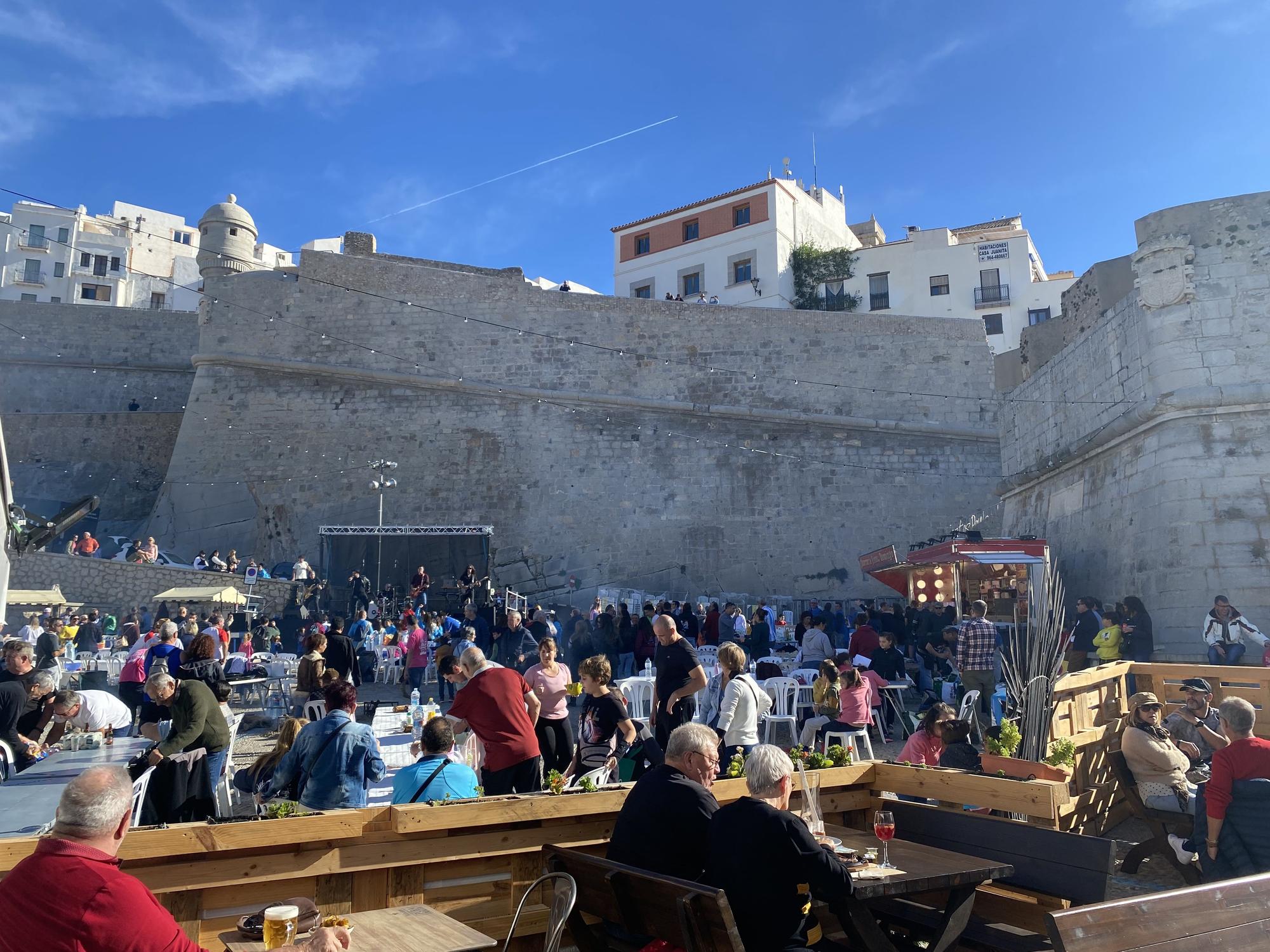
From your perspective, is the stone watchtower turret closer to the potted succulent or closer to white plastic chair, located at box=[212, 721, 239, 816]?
white plastic chair, located at box=[212, 721, 239, 816]

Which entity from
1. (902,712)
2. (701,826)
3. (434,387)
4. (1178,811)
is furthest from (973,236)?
(701,826)

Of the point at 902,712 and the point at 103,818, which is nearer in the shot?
the point at 103,818

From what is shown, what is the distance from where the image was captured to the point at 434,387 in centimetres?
1988

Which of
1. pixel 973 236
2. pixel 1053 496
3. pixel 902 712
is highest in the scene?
pixel 973 236

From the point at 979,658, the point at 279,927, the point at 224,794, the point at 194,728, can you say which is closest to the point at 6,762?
the point at 224,794

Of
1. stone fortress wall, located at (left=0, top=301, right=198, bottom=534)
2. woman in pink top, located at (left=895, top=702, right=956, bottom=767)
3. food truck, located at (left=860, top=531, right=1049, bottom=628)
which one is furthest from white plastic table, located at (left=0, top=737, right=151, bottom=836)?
stone fortress wall, located at (left=0, top=301, right=198, bottom=534)

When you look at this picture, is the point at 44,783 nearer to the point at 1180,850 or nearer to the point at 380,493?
the point at 1180,850

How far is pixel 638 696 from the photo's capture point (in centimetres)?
814

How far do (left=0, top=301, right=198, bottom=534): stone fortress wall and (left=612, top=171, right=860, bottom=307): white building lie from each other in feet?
44.6

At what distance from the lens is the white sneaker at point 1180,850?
4.14 m

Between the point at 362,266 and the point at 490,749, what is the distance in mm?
17617

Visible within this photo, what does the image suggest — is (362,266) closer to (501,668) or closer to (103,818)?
(501,668)

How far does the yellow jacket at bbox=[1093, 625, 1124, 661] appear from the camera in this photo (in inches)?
307

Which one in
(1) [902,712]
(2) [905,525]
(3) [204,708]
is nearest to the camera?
(3) [204,708]
